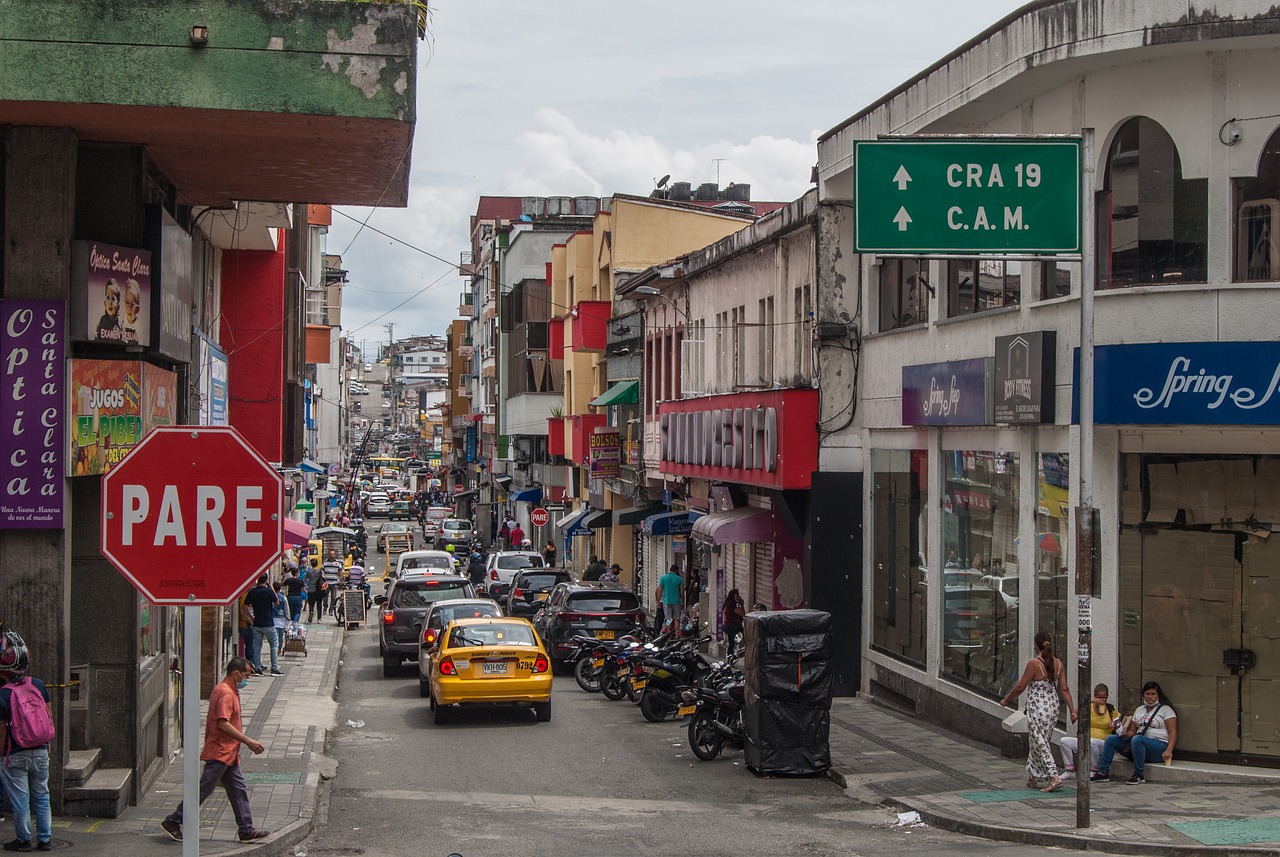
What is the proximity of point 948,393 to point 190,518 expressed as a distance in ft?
41.4

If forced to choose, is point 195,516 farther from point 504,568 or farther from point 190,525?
point 504,568

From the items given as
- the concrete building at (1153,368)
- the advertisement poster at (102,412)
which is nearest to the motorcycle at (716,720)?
the concrete building at (1153,368)

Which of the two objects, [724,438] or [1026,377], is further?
[724,438]

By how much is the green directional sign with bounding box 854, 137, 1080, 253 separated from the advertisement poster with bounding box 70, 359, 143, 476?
6595mm

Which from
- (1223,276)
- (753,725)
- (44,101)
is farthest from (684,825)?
(44,101)

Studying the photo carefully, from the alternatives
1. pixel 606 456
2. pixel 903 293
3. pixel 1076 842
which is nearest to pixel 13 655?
pixel 1076 842

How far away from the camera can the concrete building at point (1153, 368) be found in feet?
44.7

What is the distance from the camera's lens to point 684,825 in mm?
13141

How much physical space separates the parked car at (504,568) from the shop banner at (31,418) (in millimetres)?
28024

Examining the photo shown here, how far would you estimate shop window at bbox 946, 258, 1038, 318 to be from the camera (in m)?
16.7

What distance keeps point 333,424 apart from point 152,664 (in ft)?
228

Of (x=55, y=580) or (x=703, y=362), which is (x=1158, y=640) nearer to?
(x=55, y=580)

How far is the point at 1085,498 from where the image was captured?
1204 centimetres

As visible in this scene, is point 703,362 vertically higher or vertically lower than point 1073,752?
higher
